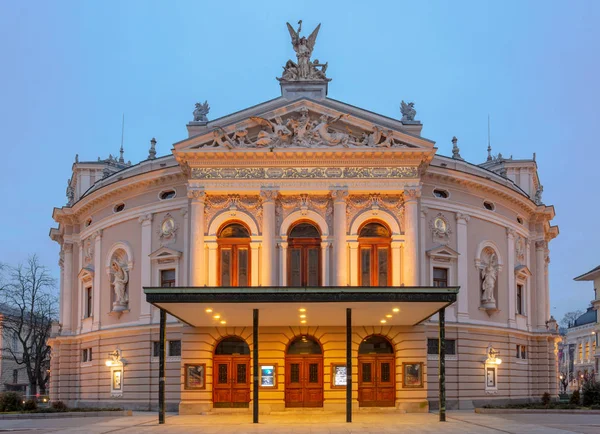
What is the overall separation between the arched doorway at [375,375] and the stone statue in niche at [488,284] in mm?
7776

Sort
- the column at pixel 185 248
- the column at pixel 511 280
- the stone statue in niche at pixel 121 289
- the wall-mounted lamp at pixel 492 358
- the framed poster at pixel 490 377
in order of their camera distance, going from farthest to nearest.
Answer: the column at pixel 511 280 < the stone statue in niche at pixel 121 289 < the wall-mounted lamp at pixel 492 358 < the framed poster at pixel 490 377 < the column at pixel 185 248

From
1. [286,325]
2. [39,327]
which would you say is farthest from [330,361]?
[39,327]

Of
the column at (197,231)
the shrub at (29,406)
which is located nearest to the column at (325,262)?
the column at (197,231)

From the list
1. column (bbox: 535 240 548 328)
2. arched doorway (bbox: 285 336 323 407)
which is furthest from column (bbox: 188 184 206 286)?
column (bbox: 535 240 548 328)

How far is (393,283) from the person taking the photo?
139ft

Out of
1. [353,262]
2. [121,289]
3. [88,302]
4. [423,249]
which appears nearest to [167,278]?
[121,289]

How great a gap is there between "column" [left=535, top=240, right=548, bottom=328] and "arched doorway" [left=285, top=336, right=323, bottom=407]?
17.9 metres

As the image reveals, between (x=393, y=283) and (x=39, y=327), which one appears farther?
(x=39, y=327)

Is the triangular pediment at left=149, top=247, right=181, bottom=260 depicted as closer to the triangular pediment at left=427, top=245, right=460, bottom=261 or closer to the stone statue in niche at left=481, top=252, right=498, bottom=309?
the triangular pediment at left=427, top=245, right=460, bottom=261

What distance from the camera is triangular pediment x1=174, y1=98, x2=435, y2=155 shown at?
42.3m

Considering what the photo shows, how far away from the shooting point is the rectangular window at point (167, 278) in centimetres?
4609

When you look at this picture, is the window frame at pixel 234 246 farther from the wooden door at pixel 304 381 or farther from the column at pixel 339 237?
the wooden door at pixel 304 381

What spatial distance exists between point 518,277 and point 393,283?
12.5 meters

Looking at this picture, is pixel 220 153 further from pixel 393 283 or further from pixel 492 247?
pixel 492 247
